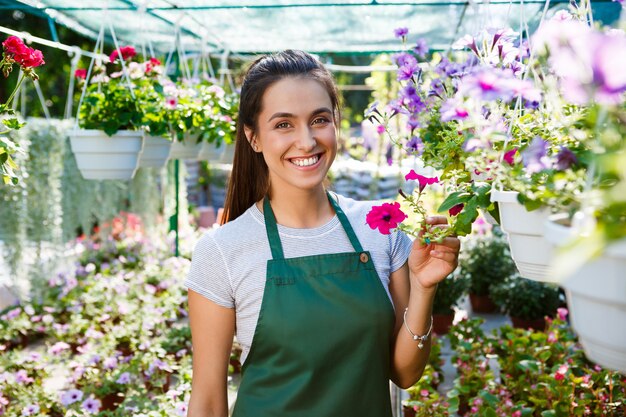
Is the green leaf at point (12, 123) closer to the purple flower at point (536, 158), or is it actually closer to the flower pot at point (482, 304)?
the purple flower at point (536, 158)

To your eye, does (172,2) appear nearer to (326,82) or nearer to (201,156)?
(201,156)

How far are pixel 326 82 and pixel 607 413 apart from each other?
4.58 feet

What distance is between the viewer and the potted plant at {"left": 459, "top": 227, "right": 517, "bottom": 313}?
4.61 m

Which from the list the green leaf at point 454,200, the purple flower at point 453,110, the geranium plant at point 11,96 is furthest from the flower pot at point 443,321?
the purple flower at point 453,110

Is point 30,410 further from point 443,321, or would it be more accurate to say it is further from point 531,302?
point 531,302

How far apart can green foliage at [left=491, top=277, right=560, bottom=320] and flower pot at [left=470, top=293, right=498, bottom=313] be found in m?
0.47

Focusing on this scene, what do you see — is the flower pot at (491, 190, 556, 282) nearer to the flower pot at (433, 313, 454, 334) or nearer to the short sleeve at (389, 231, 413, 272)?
the short sleeve at (389, 231, 413, 272)

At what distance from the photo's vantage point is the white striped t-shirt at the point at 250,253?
1568 millimetres

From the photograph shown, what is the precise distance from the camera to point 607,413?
7.03ft

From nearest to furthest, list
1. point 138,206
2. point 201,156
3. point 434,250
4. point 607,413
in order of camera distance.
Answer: point 434,250, point 607,413, point 201,156, point 138,206

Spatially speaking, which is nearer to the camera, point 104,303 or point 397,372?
point 397,372

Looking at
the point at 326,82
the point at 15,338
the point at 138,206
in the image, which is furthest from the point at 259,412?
the point at 138,206

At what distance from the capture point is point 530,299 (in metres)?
4.02

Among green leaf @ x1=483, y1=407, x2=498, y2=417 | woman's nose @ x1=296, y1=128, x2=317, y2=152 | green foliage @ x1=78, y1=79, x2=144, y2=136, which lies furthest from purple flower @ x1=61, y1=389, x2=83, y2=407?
woman's nose @ x1=296, y1=128, x2=317, y2=152
